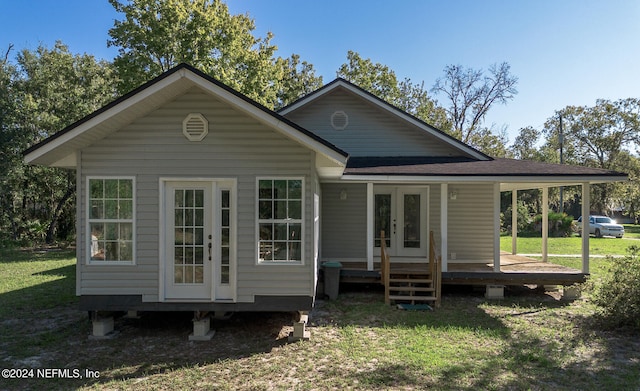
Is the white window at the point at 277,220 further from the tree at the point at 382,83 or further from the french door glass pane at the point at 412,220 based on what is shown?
the tree at the point at 382,83

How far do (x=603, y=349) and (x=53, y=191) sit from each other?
2440cm

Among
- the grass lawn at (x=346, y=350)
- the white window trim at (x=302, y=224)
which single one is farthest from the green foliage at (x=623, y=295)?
the white window trim at (x=302, y=224)

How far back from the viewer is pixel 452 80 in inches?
1315

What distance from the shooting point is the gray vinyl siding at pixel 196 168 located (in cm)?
628

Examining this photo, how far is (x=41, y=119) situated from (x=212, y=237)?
1693 centimetres

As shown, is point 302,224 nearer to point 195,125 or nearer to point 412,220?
point 195,125

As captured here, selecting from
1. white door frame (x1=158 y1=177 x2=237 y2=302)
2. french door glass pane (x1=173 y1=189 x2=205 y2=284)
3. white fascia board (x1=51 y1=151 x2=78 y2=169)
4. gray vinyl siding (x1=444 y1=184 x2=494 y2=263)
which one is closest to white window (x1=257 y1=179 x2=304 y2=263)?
white door frame (x1=158 y1=177 x2=237 y2=302)

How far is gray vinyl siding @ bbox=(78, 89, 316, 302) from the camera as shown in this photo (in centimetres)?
628

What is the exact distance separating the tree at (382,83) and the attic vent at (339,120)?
706 inches

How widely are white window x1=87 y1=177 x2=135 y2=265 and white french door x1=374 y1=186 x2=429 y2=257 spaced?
6.64 m

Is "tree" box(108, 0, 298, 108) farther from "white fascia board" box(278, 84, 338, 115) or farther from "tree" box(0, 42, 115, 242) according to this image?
"white fascia board" box(278, 84, 338, 115)

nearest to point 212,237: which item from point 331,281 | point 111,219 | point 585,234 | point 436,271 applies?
point 111,219

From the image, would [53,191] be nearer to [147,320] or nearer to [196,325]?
[147,320]

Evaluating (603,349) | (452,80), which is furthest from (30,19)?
(452,80)
